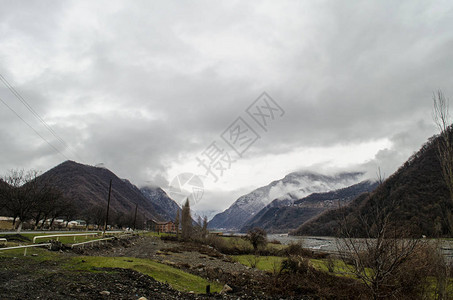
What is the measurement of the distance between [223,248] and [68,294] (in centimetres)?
5251

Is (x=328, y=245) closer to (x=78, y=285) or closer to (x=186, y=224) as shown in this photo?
(x=186, y=224)

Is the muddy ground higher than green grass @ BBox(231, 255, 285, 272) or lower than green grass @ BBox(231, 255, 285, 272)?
higher

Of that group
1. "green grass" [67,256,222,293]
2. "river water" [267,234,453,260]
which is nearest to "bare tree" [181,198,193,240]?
"river water" [267,234,453,260]

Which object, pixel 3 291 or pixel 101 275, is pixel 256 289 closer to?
pixel 101 275

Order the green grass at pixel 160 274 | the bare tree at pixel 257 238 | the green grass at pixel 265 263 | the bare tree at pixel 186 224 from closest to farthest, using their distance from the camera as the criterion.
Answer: the green grass at pixel 160 274 < the green grass at pixel 265 263 < the bare tree at pixel 257 238 < the bare tree at pixel 186 224

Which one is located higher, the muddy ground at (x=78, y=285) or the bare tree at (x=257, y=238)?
the muddy ground at (x=78, y=285)

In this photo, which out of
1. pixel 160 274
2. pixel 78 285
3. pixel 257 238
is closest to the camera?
pixel 78 285

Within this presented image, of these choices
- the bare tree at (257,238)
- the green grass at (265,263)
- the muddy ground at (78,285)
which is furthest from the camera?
the bare tree at (257,238)

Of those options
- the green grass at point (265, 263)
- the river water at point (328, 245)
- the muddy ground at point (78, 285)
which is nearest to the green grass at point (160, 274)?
the muddy ground at point (78, 285)

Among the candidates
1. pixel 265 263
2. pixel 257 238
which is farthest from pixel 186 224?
pixel 265 263

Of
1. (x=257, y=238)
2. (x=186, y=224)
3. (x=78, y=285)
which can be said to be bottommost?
(x=257, y=238)

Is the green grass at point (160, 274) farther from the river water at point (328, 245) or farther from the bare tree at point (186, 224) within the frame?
the bare tree at point (186, 224)

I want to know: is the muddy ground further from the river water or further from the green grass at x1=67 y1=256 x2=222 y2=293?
the river water

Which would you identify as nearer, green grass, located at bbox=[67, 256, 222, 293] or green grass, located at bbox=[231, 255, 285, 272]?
green grass, located at bbox=[67, 256, 222, 293]
